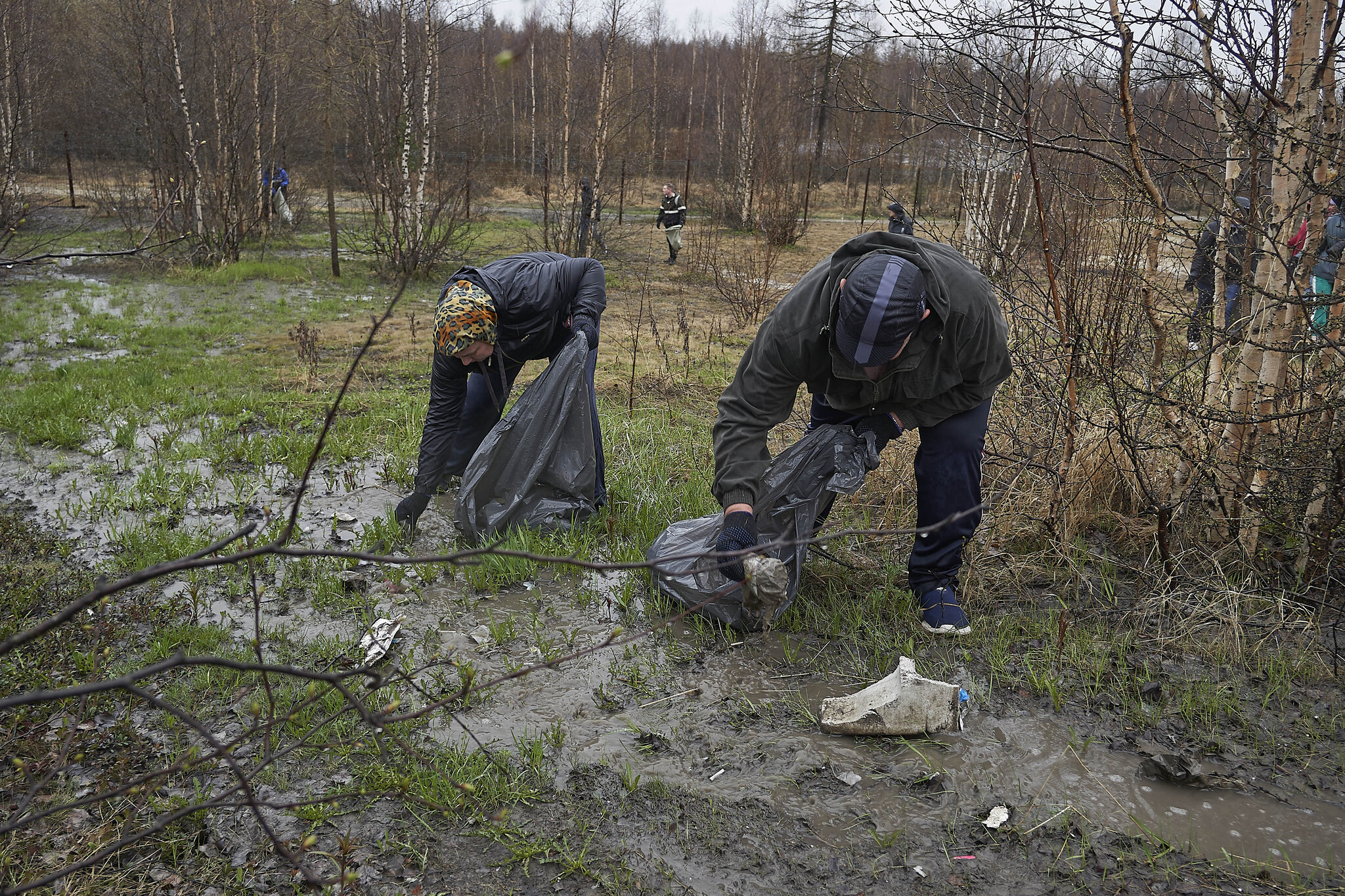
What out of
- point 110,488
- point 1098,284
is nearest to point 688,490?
point 1098,284

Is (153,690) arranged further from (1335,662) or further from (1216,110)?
(1216,110)

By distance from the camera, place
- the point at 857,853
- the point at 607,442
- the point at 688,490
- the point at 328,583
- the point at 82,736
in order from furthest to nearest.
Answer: the point at 607,442, the point at 688,490, the point at 328,583, the point at 82,736, the point at 857,853

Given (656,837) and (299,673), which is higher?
(299,673)

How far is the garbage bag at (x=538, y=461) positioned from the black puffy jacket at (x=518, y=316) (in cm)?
18

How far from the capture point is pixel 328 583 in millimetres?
3488

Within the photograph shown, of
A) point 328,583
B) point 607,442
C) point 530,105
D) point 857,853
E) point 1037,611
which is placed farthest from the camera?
point 530,105

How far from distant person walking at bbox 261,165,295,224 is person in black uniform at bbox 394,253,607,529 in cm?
1211

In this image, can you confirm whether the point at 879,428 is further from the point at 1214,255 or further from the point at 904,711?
the point at 1214,255

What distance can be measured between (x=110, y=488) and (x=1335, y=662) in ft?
17.2

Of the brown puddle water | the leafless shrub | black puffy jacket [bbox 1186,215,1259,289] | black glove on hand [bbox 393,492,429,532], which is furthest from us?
the leafless shrub

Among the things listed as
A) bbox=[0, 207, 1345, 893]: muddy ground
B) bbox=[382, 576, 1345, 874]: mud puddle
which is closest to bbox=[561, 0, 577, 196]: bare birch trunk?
bbox=[0, 207, 1345, 893]: muddy ground

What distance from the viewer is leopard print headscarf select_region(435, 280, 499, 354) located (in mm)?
3408

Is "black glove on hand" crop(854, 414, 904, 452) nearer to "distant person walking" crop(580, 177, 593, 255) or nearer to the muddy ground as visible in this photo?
the muddy ground

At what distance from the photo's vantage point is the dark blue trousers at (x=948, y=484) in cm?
292
